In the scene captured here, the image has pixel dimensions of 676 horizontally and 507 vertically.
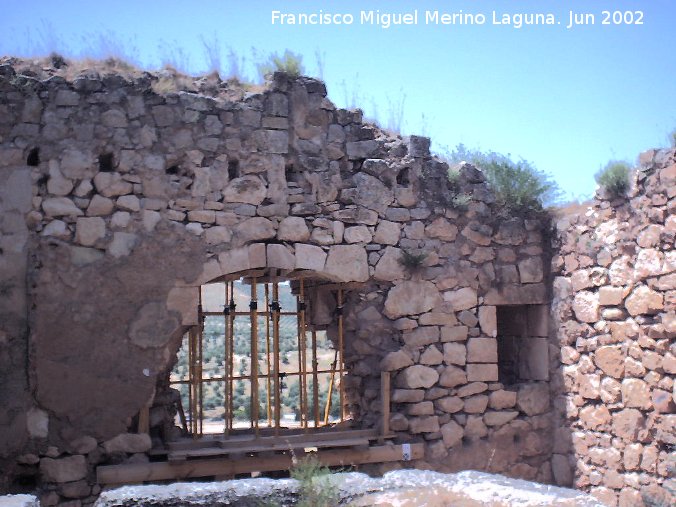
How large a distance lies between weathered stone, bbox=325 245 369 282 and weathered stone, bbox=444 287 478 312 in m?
0.93

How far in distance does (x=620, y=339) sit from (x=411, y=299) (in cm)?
198

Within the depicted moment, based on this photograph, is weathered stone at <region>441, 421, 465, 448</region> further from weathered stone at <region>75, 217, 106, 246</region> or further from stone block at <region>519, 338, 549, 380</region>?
weathered stone at <region>75, 217, 106, 246</region>

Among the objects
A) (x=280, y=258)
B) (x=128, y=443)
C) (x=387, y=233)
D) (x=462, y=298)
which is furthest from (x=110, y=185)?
(x=462, y=298)

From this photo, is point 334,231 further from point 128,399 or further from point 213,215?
point 128,399

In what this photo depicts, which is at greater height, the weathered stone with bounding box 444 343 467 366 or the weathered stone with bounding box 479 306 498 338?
the weathered stone with bounding box 479 306 498 338

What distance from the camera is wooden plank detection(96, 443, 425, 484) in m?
6.48

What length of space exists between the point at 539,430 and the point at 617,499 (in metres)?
1.12

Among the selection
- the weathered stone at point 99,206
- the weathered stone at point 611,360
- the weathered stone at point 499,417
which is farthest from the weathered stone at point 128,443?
the weathered stone at point 611,360

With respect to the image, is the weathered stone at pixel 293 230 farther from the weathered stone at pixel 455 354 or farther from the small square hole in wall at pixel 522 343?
the small square hole in wall at pixel 522 343

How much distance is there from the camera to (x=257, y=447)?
275 inches

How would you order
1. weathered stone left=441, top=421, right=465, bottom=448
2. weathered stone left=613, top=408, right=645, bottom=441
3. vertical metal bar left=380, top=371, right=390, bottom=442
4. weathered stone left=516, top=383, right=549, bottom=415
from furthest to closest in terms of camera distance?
weathered stone left=516, top=383, right=549, bottom=415 < weathered stone left=441, top=421, right=465, bottom=448 < vertical metal bar left=380, top=371, right=390, bottom=442 < weathered stone left=613, top=408, right=645, bottom=441

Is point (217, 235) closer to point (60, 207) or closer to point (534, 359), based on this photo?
point (60, 207)

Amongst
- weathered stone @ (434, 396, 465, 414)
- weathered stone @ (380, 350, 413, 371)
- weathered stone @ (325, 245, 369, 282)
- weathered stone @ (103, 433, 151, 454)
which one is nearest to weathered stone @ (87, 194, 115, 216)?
weathered stone @ (103, 433, 151, 454)

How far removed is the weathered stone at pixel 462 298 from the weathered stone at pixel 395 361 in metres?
0.74
